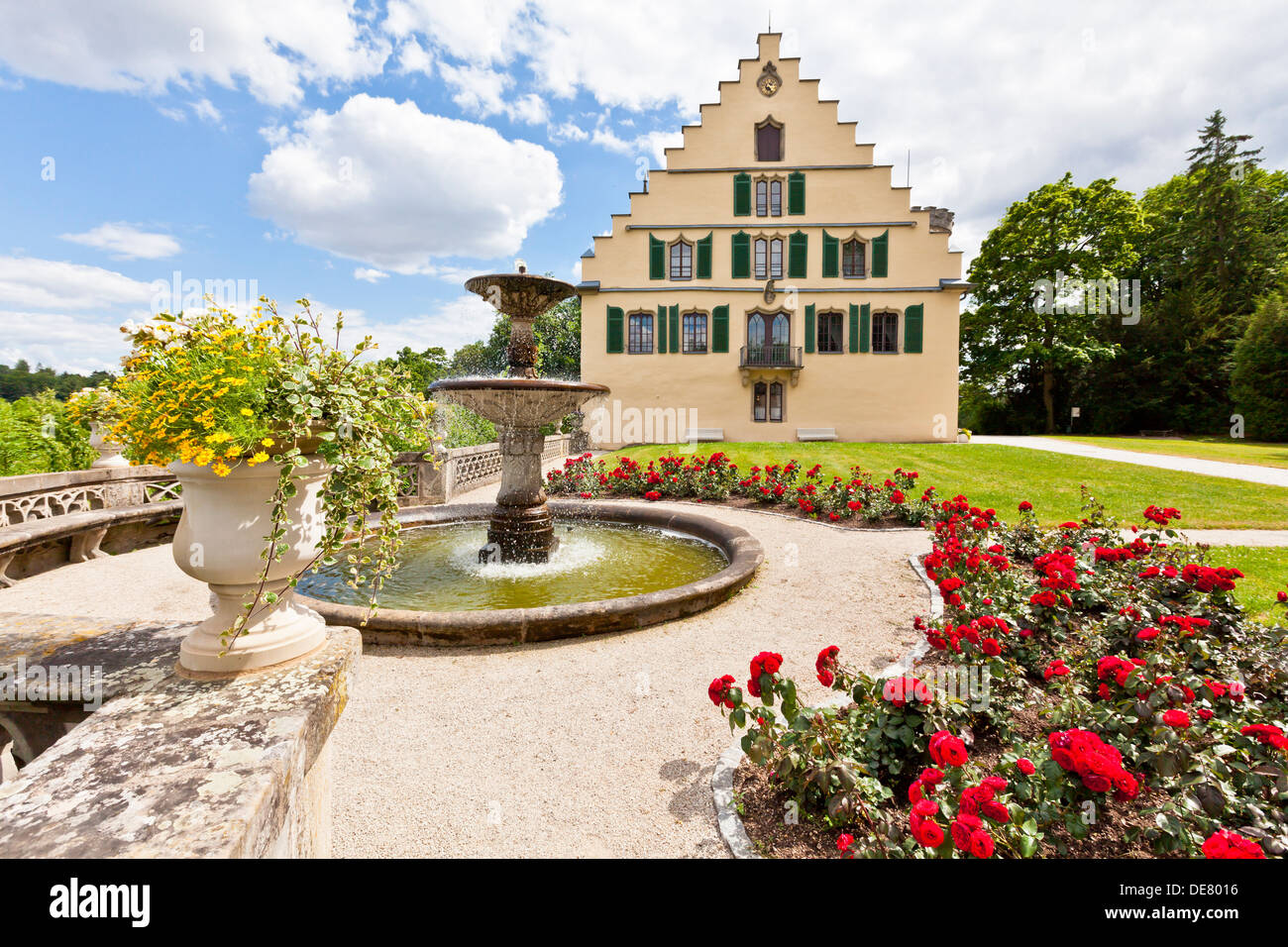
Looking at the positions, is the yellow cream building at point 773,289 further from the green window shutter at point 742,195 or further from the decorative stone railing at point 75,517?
the decorative stone railing at point 75,517

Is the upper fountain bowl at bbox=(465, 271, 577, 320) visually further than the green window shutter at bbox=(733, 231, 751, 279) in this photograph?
No

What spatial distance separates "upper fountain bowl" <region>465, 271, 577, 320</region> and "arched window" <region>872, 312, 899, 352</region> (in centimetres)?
2003

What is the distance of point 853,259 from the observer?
76.1 feet

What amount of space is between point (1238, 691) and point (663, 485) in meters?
9.09

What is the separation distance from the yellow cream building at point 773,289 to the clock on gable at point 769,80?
2.3 inches

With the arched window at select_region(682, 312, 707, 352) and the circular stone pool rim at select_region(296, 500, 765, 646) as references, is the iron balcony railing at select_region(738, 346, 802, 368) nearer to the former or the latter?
the arched window at select_region(682, 312, 707, 352)

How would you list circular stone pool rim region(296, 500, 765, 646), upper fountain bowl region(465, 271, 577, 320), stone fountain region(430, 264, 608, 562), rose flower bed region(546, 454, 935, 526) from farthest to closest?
rose flower bed region(546, 454, 935, 526) < upper fountain bowl region(465, 271, 577, 320) < stone fountain region(430, 264, 608, 562) < circular stone pool rim region(296, 500, 765, 646)

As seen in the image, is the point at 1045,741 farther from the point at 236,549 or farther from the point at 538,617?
the point at 236,549

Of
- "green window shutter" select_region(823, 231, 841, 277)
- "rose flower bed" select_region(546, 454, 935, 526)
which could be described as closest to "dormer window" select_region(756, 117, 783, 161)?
"green window shutter" select_region(823, 231, 841, 277)

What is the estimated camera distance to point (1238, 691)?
246cm

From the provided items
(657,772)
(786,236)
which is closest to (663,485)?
(657,772)

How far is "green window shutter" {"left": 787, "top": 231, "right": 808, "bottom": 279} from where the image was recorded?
75.3 feet
